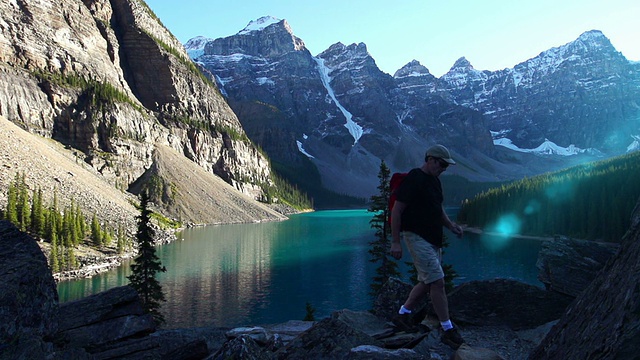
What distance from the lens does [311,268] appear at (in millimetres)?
60344

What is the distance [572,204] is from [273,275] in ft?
250

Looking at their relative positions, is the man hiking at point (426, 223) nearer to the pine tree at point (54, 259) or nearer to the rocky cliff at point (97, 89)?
the pine tree at point (54, 259)

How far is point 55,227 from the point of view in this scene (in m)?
63.8

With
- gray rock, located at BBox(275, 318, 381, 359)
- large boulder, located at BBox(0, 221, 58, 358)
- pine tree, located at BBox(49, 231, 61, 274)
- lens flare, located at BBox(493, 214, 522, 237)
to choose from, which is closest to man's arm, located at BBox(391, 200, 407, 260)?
gray rock, located at BBox(275, 318, 381, 359)

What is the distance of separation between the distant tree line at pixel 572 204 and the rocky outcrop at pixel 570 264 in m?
76.4

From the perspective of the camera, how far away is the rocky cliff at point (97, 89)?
128125 millimetres

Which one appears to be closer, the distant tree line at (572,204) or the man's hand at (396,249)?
the man's hand at (396,249)

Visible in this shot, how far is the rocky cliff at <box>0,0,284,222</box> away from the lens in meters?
A: 128

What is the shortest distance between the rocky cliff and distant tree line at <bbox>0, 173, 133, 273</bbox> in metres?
61.5

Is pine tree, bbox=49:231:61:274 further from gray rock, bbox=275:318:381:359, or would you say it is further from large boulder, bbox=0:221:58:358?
gray rock, bbox=275:318:381:359

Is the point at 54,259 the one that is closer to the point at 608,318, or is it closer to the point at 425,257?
the point at 425,257

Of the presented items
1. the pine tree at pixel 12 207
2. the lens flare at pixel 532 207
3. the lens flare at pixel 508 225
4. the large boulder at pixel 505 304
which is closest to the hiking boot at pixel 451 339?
the large boulder at pixel 505 304

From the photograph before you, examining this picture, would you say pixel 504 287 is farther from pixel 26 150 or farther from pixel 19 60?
pixel 19 60

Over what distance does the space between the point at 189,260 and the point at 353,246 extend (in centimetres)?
3273
